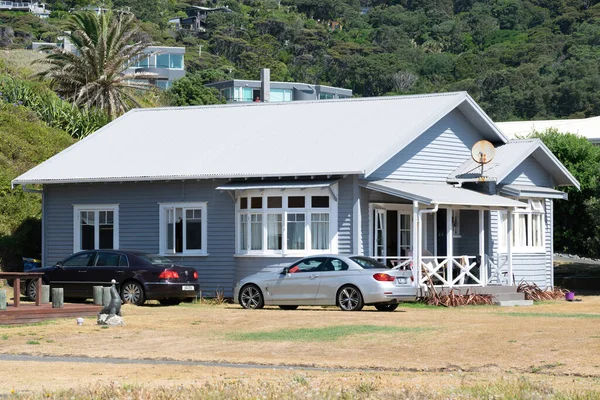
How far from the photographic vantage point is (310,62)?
6353 inches

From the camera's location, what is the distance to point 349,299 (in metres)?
26.8

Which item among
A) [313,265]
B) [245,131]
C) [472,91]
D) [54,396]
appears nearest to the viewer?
[54,396]

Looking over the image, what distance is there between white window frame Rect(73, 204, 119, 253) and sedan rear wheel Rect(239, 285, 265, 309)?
20.9 feet

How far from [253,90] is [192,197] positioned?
7854 cm

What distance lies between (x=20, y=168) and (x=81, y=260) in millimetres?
12838

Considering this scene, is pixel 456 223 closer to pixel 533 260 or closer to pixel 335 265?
pixel 533 260

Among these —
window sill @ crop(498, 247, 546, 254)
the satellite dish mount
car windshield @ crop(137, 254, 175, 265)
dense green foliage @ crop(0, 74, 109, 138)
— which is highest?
dense green foliage @ crop(0, 74, 109, 138)

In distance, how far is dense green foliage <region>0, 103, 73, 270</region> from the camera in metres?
37.1

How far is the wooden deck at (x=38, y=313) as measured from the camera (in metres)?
23.7

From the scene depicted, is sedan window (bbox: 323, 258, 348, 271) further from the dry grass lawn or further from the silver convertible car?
the dry grass lawn

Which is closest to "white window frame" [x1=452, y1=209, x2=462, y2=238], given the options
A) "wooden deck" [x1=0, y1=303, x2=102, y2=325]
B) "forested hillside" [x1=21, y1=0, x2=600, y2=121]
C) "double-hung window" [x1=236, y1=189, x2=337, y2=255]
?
"double-hung window" [x1=236, y1=189, x2=337, y2=255]

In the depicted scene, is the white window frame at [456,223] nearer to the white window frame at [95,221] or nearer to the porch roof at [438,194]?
the porch roof at [438,194]

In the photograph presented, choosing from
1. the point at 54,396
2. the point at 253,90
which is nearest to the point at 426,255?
the point at 54,396

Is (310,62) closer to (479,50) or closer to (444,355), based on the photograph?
(479,50)
